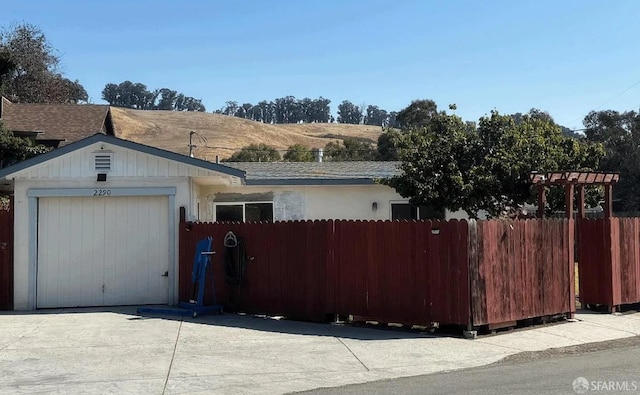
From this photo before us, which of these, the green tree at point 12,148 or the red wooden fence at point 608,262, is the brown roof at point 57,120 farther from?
the red wooden fence at point 608,262

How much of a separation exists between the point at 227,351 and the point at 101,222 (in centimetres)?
605

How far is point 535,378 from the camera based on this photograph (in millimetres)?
7566

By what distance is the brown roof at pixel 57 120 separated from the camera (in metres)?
24.6

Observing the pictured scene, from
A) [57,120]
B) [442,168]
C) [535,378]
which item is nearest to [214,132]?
[57,120]

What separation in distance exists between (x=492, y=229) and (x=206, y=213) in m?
9.78

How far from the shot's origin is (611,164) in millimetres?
44125

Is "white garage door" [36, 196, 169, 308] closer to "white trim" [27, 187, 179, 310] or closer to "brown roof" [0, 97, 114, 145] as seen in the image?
"white trim" [27, 187, 179, 310]

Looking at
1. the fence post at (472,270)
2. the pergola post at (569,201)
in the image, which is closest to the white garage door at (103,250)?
the fence post at (472,270)

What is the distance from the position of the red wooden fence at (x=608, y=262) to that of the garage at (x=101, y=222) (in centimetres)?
729

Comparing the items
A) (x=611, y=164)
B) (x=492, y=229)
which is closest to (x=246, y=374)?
(x=492, y=229)

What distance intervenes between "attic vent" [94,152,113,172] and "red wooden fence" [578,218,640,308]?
32.4 feet

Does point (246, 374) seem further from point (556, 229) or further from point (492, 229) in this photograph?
point (556, 229)

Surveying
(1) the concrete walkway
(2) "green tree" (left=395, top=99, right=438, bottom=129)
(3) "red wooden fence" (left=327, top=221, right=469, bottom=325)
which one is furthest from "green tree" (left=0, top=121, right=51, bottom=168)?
(2) "green tree" (left=395, top=99, right=438, bottom=129)

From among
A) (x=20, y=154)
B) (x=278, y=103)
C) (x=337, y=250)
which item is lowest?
(x=337, y=250)
